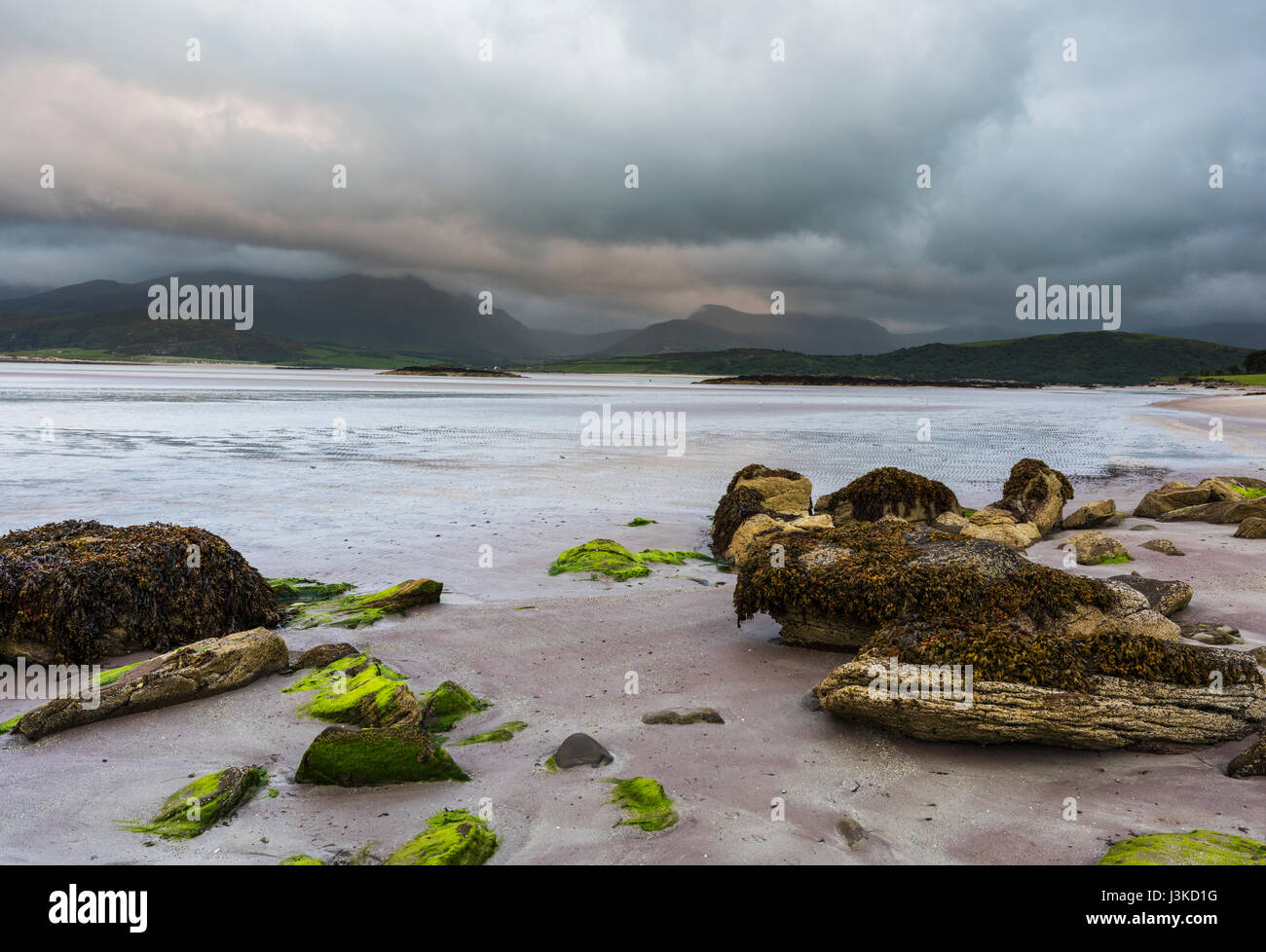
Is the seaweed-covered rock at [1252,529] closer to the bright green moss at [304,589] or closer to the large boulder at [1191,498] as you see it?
the large boulder at [1191,498]

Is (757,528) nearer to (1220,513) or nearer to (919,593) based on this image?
(919,593)

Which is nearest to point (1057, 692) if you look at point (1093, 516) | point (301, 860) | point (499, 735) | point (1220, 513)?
point (499, 735)

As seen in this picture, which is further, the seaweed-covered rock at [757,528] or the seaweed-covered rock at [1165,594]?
the seaweed-covered rock at [757,528]

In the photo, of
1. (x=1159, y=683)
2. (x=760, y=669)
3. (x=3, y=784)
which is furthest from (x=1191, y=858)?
(x=3, y=784)

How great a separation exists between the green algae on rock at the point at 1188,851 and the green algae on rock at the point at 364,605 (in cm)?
724

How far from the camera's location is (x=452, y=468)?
21750 mm

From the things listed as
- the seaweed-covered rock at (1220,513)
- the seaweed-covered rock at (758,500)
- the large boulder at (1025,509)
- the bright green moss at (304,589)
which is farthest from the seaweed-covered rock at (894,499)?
the bright green moss at (304,589)

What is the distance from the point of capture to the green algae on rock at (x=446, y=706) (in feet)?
19.6

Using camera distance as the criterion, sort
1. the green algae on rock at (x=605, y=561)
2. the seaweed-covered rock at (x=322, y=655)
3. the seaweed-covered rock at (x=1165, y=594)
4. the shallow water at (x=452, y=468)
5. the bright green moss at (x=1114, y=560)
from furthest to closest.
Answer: the shallow water at (x=452, y=468)
the bright green moss at (x=1114, y=560)
the green algae on rock at (x=605, y=561)
the seaweed-covered rock at (x=1165, y=594)
the seaweed-covered rock at (x=322, y=655)

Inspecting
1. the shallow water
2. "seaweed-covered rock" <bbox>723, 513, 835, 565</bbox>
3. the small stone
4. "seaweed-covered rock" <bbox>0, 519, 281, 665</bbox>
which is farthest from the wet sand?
the shallow water

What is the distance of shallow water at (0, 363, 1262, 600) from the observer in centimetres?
1292

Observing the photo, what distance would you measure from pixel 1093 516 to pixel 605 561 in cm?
955

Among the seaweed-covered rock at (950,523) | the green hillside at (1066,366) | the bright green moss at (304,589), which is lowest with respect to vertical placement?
the bright green moss at (304,589)

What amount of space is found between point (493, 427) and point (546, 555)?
82.4 ft
